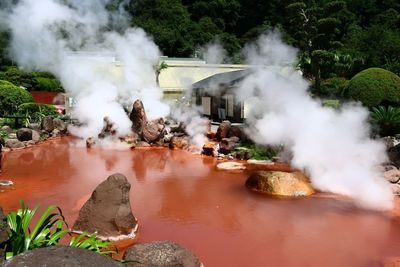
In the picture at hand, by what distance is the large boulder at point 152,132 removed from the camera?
792 inches

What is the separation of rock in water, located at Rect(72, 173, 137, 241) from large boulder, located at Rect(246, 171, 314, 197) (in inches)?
164

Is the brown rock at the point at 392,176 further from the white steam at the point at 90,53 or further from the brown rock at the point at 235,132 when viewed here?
the white steam at the point at 90,53

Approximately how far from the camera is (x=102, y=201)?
8680mm

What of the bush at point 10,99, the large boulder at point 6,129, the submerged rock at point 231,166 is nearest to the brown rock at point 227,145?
the submerged rock at point 231,166

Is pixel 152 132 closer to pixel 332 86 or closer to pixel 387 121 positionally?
pixel 387 121

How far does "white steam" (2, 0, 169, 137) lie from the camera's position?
67.4ft

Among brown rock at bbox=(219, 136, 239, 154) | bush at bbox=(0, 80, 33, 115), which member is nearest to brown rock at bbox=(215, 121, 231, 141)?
brown rock at bbox=(219, 136, 239, 154)

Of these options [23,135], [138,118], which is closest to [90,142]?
[138,118]

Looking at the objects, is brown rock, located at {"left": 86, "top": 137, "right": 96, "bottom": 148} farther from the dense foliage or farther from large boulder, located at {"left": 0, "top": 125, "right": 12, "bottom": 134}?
the dense foliage

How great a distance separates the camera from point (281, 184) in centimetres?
1157

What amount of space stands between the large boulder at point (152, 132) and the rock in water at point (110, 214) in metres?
11.2

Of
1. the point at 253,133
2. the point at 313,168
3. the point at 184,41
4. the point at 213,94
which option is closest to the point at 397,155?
the point at 313,168

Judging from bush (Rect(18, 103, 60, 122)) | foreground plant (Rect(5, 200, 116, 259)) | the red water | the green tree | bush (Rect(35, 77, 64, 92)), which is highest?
the green tree

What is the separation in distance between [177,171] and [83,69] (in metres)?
12.8
